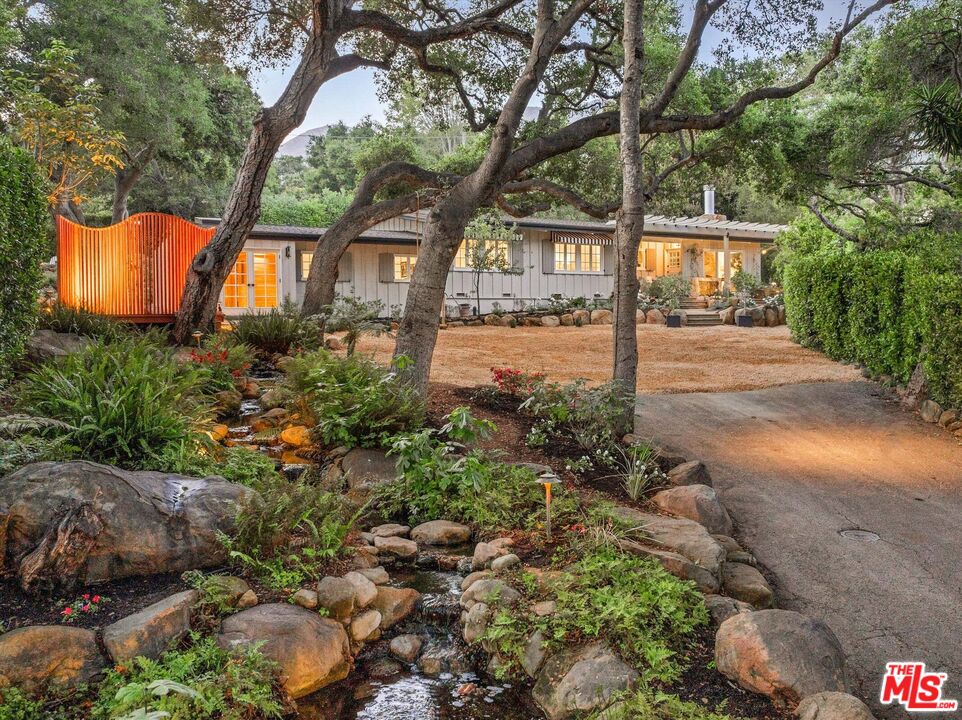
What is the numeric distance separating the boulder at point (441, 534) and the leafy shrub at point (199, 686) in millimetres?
1877

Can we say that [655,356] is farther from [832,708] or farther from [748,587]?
[832,708]

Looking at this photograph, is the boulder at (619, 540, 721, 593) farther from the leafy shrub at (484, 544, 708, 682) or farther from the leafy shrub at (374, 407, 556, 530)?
the leafy shrub at (374, 407, 556, 530)

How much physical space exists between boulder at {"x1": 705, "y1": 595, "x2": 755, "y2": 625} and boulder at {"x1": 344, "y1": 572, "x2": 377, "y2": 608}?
1.88m

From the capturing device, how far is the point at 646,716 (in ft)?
9.80

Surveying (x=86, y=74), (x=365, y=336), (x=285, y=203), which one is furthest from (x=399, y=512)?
(x=285, y=203)

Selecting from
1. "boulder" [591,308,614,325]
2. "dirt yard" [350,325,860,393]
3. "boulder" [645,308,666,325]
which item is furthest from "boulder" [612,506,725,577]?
"boulder" [645,308,666,325]

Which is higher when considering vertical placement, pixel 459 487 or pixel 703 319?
pixel 703 319

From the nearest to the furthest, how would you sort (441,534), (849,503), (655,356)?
(441,534), (849,503), (655,356)

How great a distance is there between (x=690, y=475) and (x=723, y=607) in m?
2.01

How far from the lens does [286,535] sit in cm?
429

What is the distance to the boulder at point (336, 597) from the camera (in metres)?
3.90

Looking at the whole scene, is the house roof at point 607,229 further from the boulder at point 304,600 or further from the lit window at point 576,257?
the boulder at point 304,600

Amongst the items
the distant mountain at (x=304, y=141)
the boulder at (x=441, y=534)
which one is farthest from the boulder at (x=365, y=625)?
the distant mountain at (x=304, y=141)

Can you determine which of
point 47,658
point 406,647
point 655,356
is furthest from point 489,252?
point 47,658
